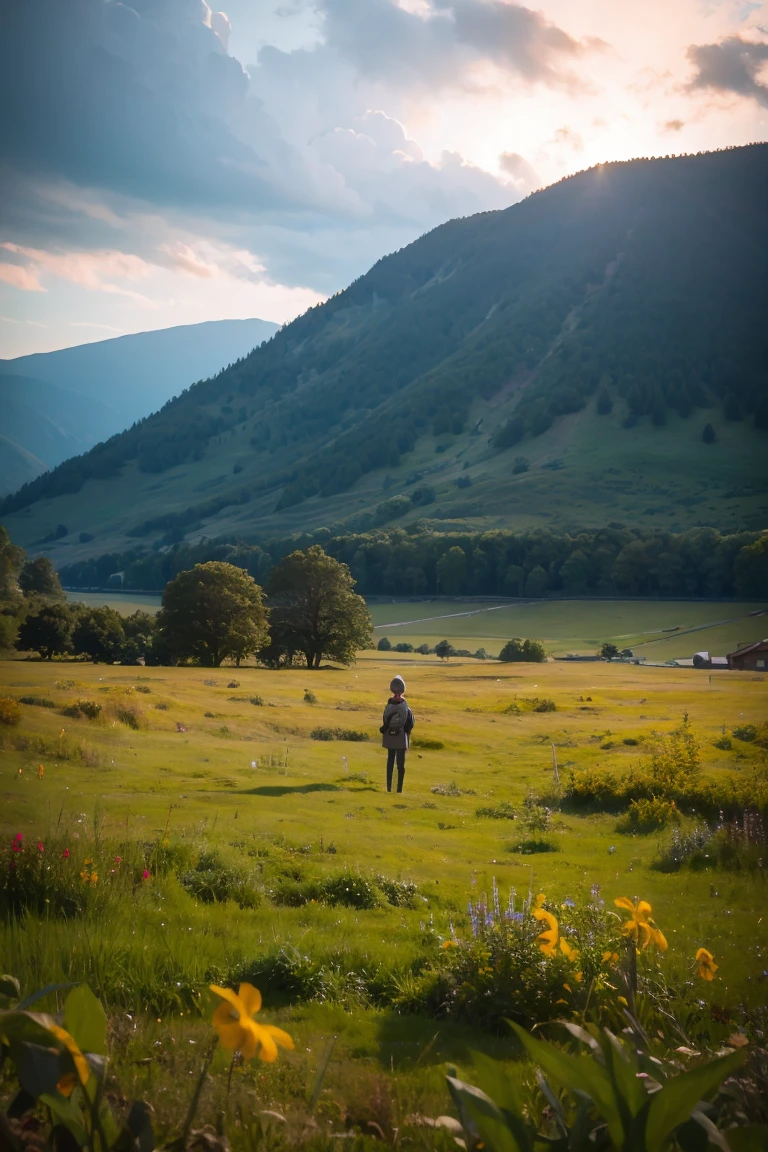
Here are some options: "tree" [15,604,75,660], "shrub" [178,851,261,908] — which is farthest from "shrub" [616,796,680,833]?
"tree" [15,604,75,660]

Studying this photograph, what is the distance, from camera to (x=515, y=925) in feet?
23.6

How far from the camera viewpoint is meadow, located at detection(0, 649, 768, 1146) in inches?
213

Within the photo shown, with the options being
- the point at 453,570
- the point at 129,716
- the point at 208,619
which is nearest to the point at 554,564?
the point at 453,570

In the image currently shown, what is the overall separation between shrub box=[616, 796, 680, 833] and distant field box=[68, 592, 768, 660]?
141 ft

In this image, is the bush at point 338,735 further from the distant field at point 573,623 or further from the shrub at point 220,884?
the distant field at point 573,623

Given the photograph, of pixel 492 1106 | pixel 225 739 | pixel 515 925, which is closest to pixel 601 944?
pixel 515 925

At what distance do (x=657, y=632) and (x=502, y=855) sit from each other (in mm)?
83039

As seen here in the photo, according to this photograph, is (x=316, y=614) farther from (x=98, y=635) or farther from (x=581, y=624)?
(x=581, y=624)

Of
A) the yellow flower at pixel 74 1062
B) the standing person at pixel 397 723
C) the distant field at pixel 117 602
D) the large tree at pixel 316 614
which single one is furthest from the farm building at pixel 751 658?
the yellow flower at pixel 74 1062

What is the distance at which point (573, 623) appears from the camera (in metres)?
118

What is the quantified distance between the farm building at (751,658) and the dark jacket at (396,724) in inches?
1492

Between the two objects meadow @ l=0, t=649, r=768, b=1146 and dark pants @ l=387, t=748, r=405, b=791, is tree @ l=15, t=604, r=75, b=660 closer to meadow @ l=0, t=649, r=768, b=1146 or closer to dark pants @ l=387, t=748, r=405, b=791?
meadow @ l=0, t=649, r=768, b=1146

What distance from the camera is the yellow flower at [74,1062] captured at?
9.01 feet

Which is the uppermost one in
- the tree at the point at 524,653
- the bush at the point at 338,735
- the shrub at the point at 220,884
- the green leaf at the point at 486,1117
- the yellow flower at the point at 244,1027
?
the yellow flower at the point at 244,1027
